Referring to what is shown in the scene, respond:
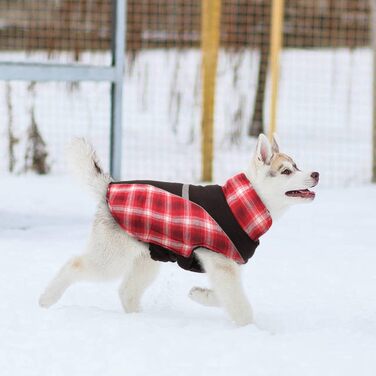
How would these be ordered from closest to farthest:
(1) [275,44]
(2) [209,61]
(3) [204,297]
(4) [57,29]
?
(3) [204,297], (2) [209,61], (1) [275,44], (4) [57,29]

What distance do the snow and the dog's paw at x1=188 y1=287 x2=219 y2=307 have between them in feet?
0.20

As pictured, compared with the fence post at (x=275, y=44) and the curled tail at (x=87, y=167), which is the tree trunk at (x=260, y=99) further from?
the curled tail at (x=87, y=167)

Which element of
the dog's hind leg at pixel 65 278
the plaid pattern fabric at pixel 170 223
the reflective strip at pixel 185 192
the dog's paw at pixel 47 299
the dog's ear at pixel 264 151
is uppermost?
the dog's ear at pixel 264 151

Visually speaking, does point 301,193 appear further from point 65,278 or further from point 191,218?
point 65,278

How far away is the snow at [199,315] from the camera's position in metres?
2.79

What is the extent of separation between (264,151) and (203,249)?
457mm

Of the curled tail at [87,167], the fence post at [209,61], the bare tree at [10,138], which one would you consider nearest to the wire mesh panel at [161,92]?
the fence post at [209,61]

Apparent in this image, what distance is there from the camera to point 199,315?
3.53 meters

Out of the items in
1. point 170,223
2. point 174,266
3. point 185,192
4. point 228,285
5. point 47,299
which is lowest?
point 174,266

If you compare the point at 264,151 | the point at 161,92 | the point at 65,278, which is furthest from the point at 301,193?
the point at 161,92

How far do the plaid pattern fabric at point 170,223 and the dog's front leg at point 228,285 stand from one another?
0.13 feet

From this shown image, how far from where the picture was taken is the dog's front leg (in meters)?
3.21

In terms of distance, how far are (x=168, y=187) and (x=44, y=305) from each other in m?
0.70

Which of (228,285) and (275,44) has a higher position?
(275,44)
